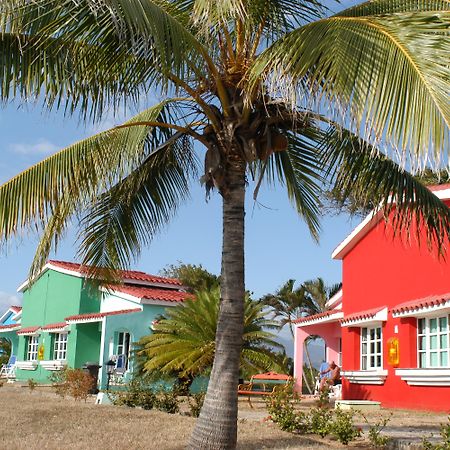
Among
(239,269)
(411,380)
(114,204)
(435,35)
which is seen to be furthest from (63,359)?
(435,35)

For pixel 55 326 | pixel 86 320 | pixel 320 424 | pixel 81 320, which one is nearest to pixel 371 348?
pixel 320 424

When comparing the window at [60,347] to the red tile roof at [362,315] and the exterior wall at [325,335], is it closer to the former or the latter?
the exterior wall at [325,335]

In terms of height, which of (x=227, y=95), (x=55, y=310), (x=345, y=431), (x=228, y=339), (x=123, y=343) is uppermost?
(x=227, y=95)

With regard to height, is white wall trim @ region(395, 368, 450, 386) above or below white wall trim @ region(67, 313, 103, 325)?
below

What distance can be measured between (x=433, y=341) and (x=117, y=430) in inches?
315

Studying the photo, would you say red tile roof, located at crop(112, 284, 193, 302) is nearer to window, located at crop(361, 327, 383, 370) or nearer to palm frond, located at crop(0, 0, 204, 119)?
window, located at crop(361, 327, 383, 370)

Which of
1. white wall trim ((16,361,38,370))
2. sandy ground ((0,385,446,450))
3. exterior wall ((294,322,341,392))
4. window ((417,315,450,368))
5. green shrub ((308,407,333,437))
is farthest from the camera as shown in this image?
white wall trim ((16,361,38,370))

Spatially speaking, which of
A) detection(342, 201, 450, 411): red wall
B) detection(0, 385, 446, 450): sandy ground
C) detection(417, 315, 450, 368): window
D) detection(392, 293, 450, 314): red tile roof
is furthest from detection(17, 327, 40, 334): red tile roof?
detection(417, 315, 450, 368): window

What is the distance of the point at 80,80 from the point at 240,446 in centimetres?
504

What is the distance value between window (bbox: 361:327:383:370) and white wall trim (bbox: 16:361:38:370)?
17.0 metres

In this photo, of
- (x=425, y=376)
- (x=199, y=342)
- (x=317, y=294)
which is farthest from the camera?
(x=317, y=294)

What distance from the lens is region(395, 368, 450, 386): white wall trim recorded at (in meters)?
14.0

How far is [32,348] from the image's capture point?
102 feet

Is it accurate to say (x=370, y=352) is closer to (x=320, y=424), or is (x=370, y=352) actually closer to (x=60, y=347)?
(x=320, y=424)
